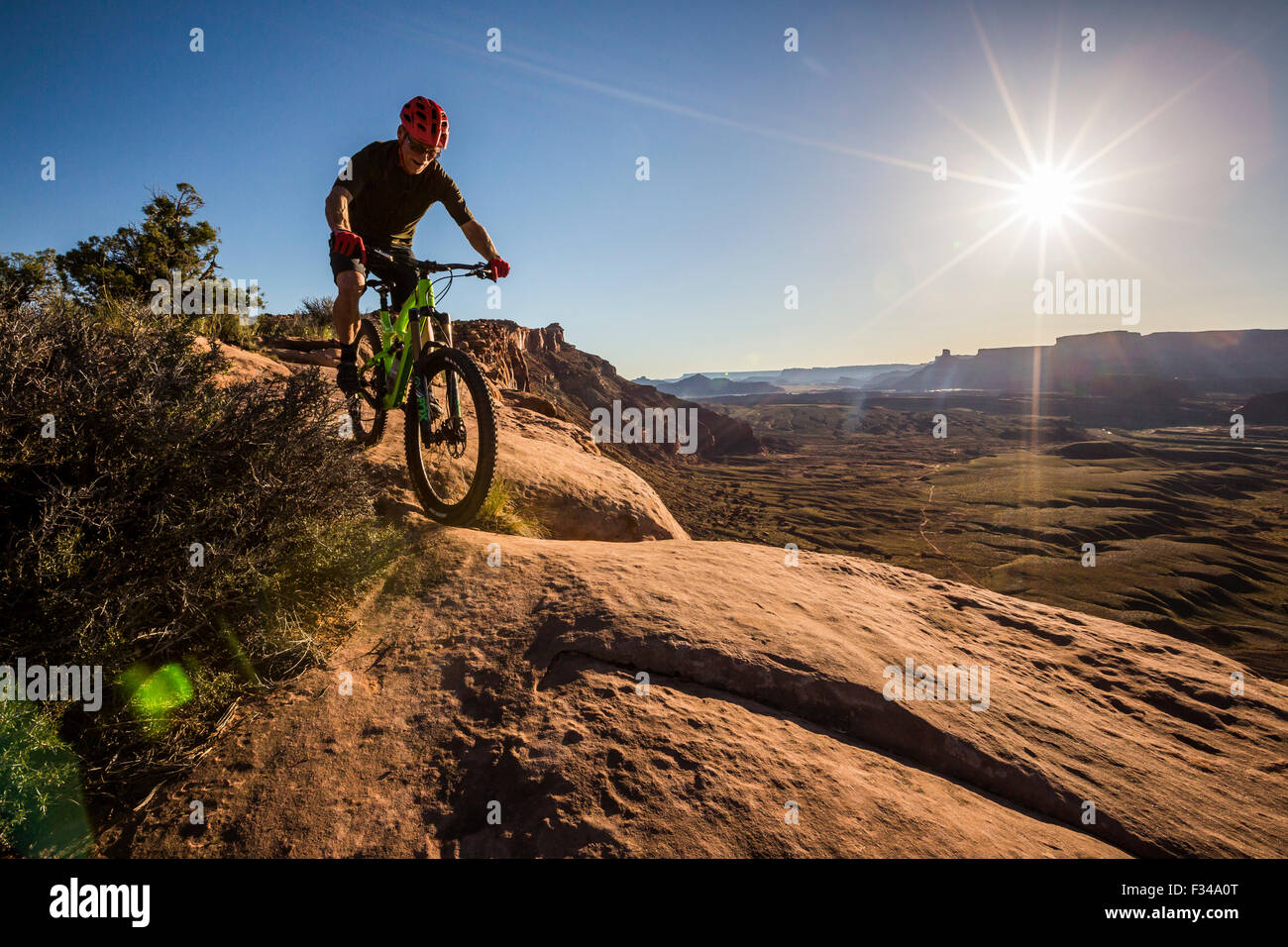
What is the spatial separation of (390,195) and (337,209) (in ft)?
2.15

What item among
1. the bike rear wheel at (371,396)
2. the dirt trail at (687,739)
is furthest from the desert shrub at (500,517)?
the bike rear wheel at (371,396)

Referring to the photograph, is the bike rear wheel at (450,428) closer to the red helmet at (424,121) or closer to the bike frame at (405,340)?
the bike frame at (405,340)

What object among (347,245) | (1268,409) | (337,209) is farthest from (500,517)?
(1268,409)

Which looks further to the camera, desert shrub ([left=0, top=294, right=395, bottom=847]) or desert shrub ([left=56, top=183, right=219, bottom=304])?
desert shrub ([left=56, top=183, right=219, bottom=304])

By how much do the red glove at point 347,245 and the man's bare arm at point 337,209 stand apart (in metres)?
0.53

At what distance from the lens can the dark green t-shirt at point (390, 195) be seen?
4191mm

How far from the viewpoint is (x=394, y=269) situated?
4.42 meters

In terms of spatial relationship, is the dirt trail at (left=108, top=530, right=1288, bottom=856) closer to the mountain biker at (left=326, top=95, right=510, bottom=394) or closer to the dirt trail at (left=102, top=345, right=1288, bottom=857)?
the dirt trail at (left=102, top=345, right=1288, bottom=857)

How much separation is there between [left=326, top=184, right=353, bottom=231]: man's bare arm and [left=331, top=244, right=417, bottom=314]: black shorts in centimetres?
34

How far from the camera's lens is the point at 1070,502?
6962 cm

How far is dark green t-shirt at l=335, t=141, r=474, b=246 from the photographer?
419 cm

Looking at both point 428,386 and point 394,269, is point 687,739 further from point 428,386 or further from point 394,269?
point 394,269

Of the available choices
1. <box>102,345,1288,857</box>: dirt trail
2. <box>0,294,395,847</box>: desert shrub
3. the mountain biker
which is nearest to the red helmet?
the mountain biker
